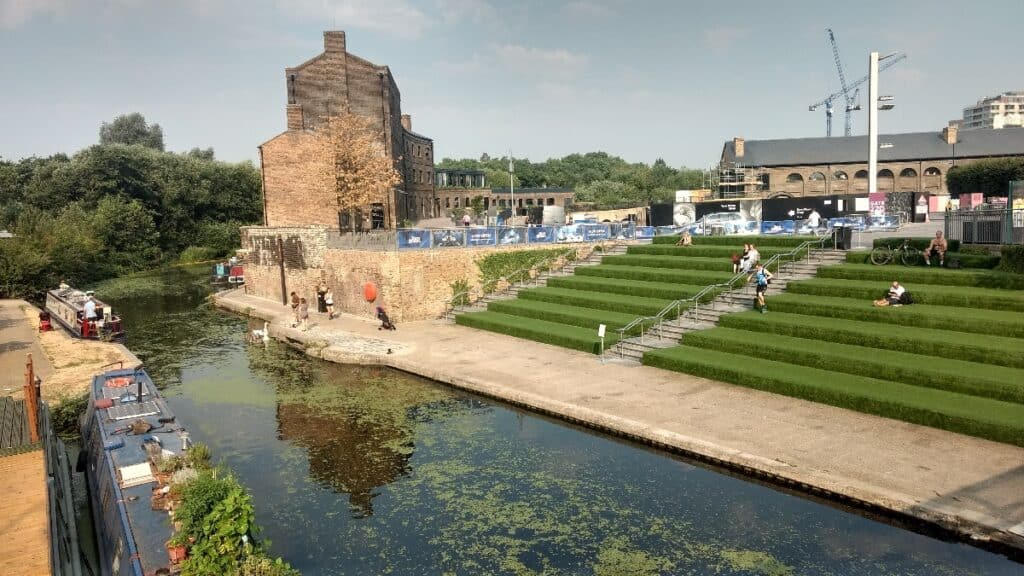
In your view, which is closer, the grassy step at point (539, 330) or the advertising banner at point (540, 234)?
the grassy step at point (539, 330)

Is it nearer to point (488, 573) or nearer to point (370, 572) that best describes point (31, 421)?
point (370, 572)

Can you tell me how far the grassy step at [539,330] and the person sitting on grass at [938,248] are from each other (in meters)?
10.2

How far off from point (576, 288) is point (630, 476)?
16.4 m

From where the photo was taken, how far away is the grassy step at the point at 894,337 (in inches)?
633

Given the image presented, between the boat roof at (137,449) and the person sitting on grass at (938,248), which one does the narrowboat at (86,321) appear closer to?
the boat roof at (137,449)

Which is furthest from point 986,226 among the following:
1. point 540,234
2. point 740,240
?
point 540,234

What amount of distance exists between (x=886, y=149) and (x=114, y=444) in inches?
2918

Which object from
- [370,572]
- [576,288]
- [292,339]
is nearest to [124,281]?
[292,339]

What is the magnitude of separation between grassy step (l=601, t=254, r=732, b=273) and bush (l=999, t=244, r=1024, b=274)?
8865 millimetres

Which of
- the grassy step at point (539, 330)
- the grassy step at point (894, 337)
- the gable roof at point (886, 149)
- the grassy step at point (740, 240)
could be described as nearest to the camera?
the grassy step at point (894, 337)

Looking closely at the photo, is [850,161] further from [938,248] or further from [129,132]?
[129,132]

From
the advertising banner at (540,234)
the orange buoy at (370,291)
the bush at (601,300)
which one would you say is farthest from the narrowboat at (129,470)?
the advertising banner at (540,234)

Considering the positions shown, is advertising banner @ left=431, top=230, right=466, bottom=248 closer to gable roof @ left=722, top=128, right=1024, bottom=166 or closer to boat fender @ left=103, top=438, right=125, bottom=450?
boat fender @ left=103, top=438, right=125, bottom=450

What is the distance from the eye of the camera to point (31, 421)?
12297 mm
